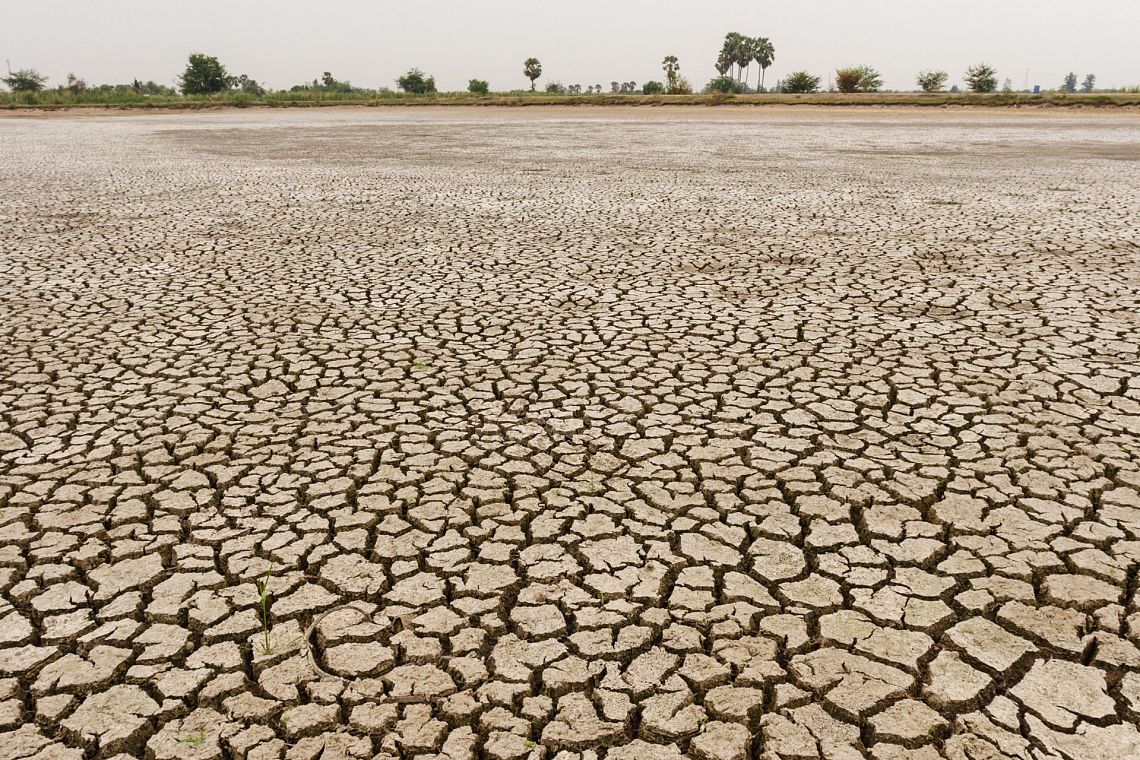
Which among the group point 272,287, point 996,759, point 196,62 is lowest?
point 996,759

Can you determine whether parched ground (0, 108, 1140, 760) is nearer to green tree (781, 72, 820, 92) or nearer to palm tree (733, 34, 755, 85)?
green tree (781, 72, 820, 92)

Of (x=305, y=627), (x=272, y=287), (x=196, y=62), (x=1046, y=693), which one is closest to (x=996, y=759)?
(x=1046, y=693)

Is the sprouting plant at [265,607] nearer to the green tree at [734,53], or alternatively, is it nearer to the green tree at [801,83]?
the green tree at [801,83]

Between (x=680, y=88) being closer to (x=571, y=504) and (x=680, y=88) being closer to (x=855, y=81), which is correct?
(x=855, y=81)

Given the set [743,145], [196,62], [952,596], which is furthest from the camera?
[196,62]

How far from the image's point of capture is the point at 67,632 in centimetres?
215

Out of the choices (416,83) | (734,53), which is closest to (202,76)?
(416,83)

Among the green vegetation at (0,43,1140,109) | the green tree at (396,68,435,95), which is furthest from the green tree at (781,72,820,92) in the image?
the green tree at (396,68,435,95)

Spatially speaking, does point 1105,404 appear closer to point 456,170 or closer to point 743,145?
point 456,170

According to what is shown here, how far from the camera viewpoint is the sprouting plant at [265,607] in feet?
6.87

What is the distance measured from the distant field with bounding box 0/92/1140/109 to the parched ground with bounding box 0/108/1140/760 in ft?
113

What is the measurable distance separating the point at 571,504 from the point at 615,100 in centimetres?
4382

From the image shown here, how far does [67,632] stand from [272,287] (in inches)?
157

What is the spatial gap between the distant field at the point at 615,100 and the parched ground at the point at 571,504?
34557mm
